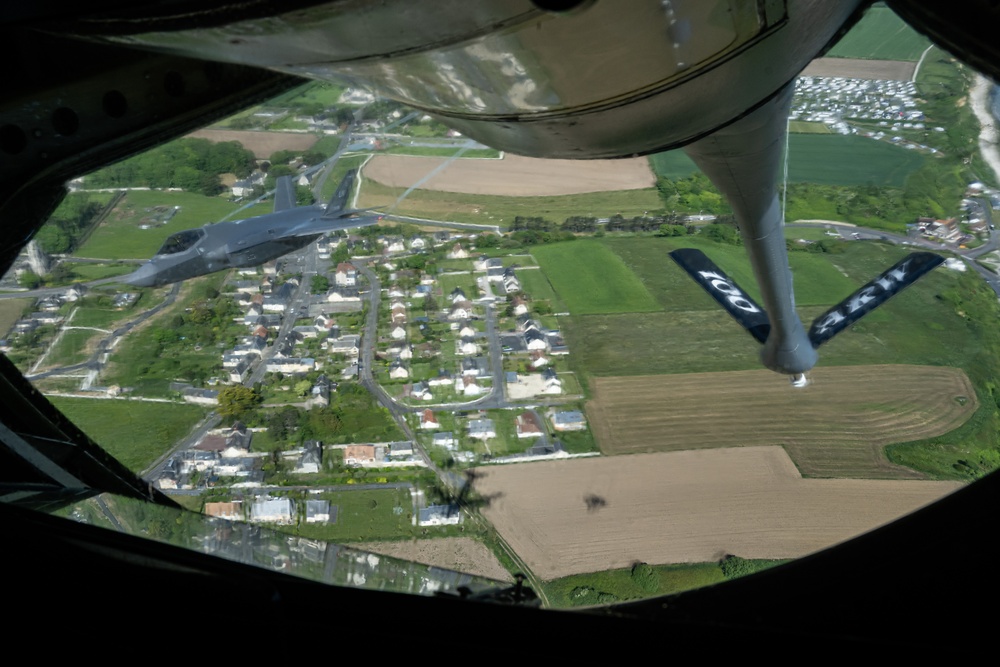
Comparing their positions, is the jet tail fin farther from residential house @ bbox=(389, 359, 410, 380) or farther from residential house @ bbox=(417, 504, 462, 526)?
residential house @ bbox=(417, 504, 462, 526)

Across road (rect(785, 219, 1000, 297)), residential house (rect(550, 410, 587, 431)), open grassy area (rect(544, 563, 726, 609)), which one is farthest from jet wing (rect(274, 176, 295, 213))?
road (rect(785, 219, 1000, 297))

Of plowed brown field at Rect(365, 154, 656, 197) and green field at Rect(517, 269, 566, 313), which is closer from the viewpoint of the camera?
green field at Rect(517, 269, 566, 313)

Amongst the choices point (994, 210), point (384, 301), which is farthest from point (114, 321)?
point (994, 210)

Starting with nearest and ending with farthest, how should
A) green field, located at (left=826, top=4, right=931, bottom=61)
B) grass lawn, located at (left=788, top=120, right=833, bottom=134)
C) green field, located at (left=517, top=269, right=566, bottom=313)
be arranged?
green field, located at (left=517, top=269, right=566, bottom=313) → green field, located at (left=826, top=4, right=931, bottom=61) → grass lawn, located at (left=788, top=120, right=833, bottom=134)

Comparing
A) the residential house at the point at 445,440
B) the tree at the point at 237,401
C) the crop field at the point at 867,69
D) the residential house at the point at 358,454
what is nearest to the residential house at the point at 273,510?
the residential house at the point at 358,454

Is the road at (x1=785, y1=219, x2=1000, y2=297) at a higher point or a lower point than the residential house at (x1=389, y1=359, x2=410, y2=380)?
higher

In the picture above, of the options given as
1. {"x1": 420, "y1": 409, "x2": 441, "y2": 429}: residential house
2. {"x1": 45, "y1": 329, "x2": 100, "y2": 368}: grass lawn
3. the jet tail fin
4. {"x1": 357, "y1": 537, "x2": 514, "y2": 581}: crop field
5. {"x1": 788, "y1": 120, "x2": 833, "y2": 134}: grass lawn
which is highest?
{"x1": 788, "y1": 120, "x2": 833, "y2": 134}: grass lawn

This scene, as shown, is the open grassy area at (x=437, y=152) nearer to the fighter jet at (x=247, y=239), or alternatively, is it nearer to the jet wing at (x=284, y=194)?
the fighter jet at (x=247, y=239)

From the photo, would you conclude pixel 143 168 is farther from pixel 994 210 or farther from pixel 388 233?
pixel 994 210
